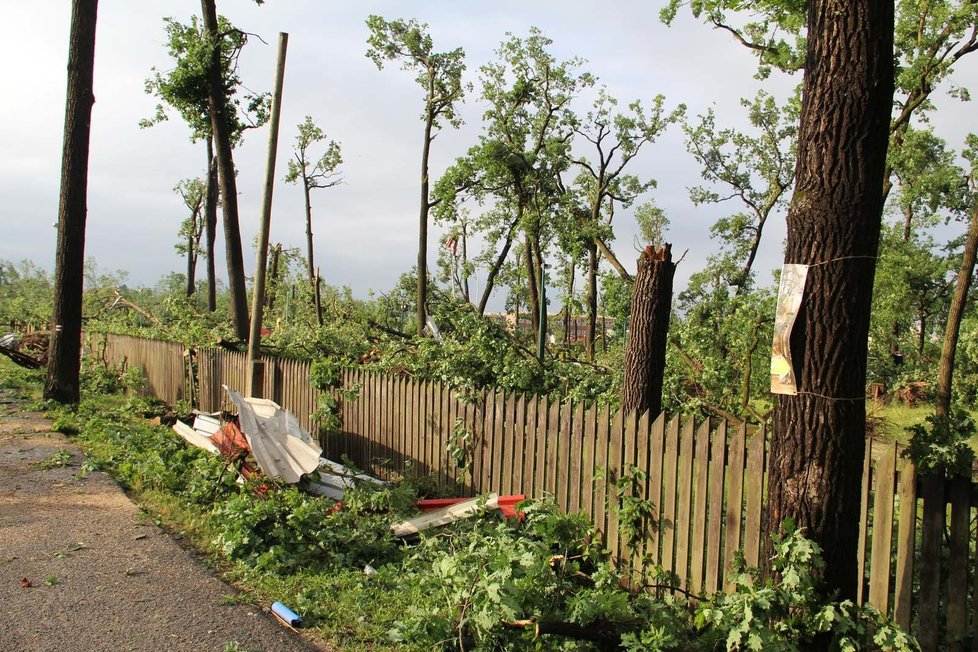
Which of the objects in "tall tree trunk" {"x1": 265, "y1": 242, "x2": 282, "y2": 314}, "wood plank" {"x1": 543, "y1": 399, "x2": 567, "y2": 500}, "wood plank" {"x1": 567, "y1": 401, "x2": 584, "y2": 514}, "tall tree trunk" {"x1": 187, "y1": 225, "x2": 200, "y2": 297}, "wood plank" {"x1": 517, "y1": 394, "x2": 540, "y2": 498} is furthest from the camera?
"tall tree trunk" {"x1": 187, "y1": 225, "x2": 200, "y2": 297}

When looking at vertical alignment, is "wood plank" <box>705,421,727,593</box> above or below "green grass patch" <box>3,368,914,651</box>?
above

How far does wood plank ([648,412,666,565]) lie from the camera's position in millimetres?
5398

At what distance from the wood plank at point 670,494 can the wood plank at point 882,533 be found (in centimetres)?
131

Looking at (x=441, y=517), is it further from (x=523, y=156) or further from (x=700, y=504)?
(x=523, y=156)

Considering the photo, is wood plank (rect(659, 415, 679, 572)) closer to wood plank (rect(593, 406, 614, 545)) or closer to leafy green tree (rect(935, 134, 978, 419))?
wood plank (rect(593, 406, 614, 545))

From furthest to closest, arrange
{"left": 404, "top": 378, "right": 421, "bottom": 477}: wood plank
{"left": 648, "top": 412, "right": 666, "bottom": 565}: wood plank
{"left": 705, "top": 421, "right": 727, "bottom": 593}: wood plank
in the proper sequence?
{"left": 404, "top": 378, "right": 421, "bottom": 477}: wood plank, {"left": 648, "top": 412, "right": 666, "bottom": 565}: wood plank, {"left": 705, "top": 421, "right": 727, "bottom": 593}: wood plank

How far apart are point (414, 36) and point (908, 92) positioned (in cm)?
2094

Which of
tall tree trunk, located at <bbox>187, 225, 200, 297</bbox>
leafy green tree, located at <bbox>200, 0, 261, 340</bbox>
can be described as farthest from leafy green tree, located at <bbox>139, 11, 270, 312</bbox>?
tall tree trunk, located at <bbox>187, 225, 200, 297</bbox>

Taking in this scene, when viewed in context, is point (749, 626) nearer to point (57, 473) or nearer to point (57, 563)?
point (57, 563)

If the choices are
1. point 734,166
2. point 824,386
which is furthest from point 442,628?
point 734,166

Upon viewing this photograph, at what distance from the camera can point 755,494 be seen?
4.82 metres

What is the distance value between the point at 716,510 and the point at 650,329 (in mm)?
1868

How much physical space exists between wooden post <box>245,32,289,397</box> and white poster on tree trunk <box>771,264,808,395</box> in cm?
Answer: 830

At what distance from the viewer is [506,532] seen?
5.71 metres
